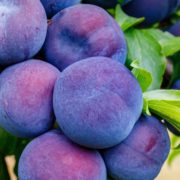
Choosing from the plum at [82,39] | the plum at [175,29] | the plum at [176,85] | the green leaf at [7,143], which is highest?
A: the plum at [82,39]

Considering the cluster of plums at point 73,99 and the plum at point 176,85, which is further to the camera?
the plum at point 176,85

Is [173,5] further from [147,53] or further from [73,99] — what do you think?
[73,99]

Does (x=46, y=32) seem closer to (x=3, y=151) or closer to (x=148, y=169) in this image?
(x=148, y=169)

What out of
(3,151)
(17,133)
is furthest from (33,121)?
(3,151)

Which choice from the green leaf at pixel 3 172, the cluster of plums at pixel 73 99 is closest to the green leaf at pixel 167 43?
the cluster of plums at pixel 73 99

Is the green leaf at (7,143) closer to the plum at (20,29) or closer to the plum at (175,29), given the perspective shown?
the plum at (20,29)

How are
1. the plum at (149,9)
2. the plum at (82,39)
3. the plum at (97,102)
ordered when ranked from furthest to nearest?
the plum at (149,9) → the plum at (82,39) → the plum at (97,102)

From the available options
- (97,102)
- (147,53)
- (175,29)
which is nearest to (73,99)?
(97,102)
